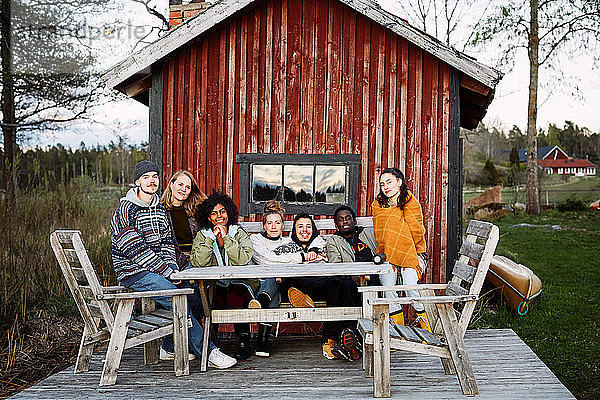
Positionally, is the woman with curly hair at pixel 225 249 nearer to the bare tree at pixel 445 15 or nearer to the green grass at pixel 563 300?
the green grass at pixel 563 300

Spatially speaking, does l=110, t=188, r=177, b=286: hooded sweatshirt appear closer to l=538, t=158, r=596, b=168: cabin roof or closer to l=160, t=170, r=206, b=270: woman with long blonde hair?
l=160, t=170, r=206, b=270: woman with long blonde hair

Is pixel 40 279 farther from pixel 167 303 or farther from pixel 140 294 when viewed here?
pixel 140 294

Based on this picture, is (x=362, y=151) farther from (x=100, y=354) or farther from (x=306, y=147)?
(x=100, y=354)

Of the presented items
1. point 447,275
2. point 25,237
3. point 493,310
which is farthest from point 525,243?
point 25,237

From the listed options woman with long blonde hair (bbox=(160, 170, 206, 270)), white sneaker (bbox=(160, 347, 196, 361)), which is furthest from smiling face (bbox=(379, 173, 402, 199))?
white sneaker (bbox=(160, 347, 196, 361))

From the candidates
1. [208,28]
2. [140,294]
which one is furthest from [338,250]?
[208,28]

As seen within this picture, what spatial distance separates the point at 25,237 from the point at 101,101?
19.7 feet

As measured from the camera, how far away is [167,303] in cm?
577

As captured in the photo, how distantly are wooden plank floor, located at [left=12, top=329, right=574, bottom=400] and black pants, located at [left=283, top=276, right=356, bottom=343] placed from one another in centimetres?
28

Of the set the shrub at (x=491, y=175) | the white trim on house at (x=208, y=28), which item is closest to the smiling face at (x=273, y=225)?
the white trim on house at (x=208, y=28)

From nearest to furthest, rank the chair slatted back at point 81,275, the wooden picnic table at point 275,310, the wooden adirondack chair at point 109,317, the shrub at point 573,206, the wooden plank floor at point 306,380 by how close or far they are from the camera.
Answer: the wooden plank floor at point 306,380
the wooden adirondack chair at point 109,317
the chair slatted back at point 81,275
the wooden picnic table at point 275,310
the shrub at point 573,206

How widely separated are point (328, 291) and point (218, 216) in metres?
1.30

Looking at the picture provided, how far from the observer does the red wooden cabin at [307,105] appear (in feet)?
23.1

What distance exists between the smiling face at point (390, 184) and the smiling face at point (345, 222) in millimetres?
458
